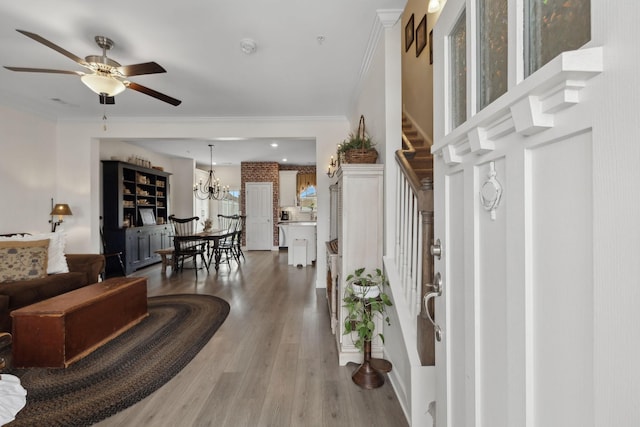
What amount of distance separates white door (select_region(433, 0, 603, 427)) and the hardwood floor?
1141 millimetres

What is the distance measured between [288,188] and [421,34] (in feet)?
22.4

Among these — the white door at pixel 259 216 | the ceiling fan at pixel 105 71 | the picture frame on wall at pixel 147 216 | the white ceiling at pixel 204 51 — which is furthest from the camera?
the white door at pixel 259 216

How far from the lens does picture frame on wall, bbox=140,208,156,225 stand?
656 centimetres

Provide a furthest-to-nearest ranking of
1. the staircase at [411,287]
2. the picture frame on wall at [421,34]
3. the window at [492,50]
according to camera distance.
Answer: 1. the picture frame on wall at [421,34]
2. the staircase at [411,287]
3. the window at [492,50]

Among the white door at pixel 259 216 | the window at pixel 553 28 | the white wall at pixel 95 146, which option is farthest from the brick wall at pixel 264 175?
the window at pixel 553 28

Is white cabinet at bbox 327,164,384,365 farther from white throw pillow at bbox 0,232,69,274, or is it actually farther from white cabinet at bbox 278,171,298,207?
white cabinet at bbox 278,171,298,207

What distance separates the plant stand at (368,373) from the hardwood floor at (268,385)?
40 mm

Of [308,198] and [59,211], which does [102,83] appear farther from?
[308,198]

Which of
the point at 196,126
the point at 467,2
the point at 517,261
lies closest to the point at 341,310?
the point at 517,261

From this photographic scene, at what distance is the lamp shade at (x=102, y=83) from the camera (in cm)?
249

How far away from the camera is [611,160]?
1.47 ft

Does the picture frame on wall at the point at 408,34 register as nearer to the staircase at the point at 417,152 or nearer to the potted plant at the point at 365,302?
the staircase at the point at 417,152

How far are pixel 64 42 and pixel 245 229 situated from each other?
6738mm

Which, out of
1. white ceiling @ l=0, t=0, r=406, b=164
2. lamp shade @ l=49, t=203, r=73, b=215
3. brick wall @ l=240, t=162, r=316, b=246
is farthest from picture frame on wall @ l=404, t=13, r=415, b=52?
brick wall @ l=240, t=162, r=316, b=246
